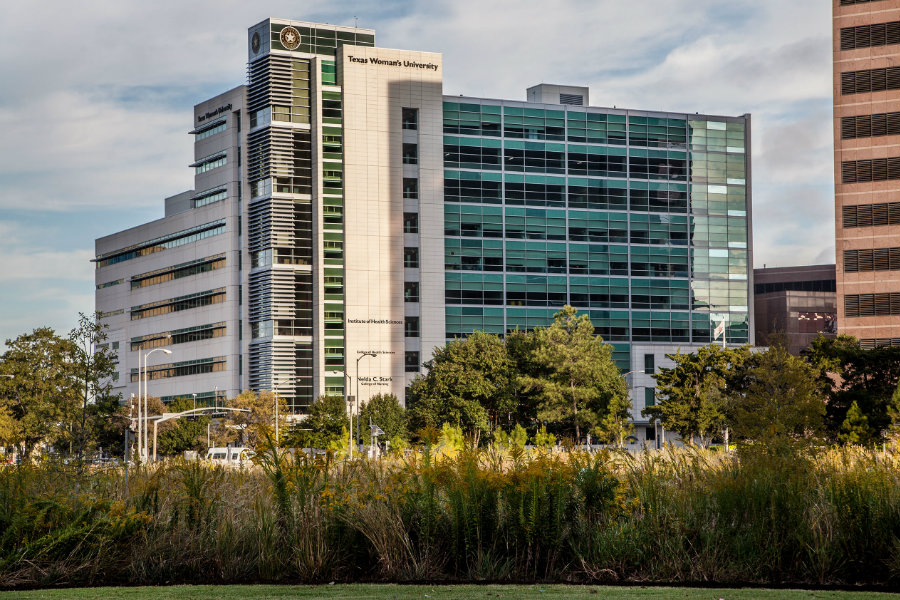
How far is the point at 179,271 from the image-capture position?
435 ft

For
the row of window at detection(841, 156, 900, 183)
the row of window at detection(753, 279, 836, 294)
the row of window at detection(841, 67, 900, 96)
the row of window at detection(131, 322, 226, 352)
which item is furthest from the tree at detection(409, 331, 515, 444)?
the row of window at detection(753, 279, 836, 294)

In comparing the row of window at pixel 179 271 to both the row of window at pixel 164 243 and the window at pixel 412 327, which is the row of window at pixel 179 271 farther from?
the window at pixel 412 327

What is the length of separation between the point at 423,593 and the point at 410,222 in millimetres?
105303

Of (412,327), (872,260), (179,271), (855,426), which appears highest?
(179,271)

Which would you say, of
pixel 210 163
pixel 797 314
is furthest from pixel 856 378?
pixel 797 314

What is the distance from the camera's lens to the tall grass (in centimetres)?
1538

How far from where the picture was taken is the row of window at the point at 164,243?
12638cm

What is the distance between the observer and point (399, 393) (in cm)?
11512

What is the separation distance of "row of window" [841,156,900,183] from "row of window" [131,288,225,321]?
66.7 metres

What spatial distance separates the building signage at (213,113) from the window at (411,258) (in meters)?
26.1

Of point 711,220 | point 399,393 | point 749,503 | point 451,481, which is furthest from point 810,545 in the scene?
point 711,220

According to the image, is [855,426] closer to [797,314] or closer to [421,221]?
[421,221]

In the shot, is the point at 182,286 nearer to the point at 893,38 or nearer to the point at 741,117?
the point at 741,117

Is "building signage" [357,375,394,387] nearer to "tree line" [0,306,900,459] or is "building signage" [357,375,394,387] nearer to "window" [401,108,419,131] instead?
"tree line" [0,306,900,459]
